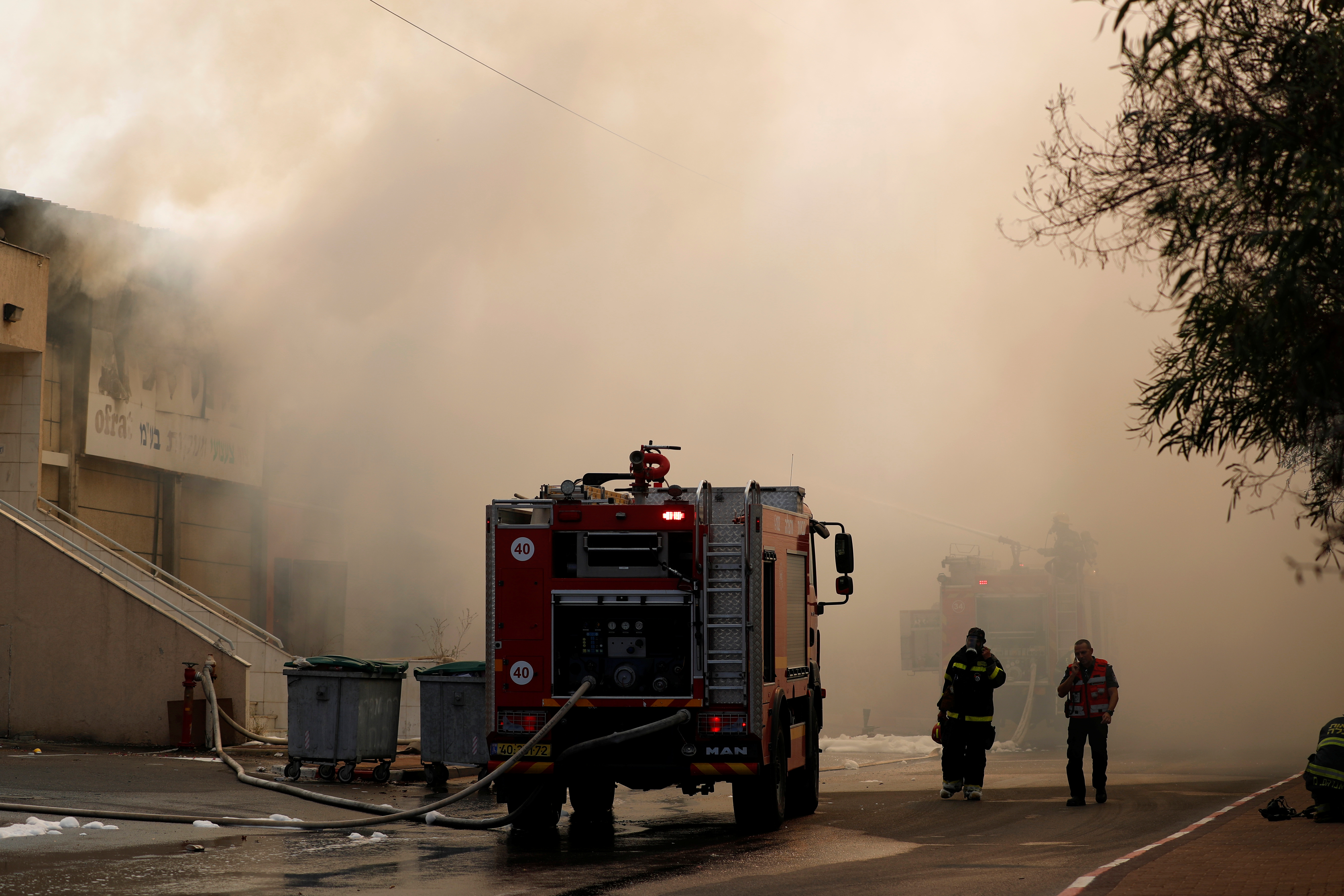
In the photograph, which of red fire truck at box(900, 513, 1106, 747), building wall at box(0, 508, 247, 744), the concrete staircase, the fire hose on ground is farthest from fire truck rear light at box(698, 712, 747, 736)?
red fire truck at box(900, 513, 1106, 747)

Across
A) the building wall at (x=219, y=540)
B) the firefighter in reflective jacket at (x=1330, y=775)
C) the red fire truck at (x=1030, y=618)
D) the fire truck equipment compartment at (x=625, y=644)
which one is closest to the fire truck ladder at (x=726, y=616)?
the fire truck equipment compartment at (x=625, y=644)

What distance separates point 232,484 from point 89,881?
816 inches

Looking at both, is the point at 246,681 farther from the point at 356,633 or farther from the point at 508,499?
the point at 356,633

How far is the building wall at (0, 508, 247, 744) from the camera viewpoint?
55.6ft

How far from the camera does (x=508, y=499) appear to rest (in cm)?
1012

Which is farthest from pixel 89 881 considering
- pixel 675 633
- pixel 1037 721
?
pixel 1037 721

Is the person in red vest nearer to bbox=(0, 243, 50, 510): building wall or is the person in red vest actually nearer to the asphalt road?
the asphalt road

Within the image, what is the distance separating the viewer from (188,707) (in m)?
15.9

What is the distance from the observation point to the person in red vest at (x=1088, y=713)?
1247 centimetres

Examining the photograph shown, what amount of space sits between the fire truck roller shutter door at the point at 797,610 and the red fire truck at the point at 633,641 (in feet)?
2.47

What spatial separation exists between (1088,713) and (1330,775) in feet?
7.79

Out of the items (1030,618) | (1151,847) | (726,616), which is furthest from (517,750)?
(1030,618)

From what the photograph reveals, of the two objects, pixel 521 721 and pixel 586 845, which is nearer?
pixel 586 845

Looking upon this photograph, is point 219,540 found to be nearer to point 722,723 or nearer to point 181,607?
point 181,607
